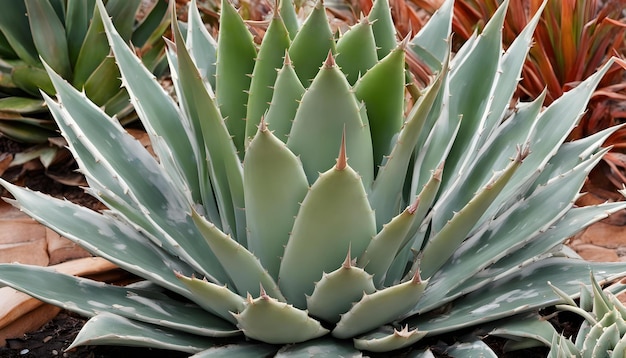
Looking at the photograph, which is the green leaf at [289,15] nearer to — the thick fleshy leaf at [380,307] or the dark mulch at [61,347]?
the thick fleshy leaf at [380,307]

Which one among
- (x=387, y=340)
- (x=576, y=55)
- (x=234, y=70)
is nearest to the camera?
(x=387, y=340)

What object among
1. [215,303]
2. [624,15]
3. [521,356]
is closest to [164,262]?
[215,303]

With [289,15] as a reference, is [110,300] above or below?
below

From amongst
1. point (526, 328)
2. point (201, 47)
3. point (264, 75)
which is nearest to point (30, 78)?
point (201, 47)

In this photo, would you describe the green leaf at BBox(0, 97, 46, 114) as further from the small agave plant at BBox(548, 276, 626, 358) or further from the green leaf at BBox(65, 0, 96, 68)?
the small agave plant at BBox(548, 276, 626, 358)

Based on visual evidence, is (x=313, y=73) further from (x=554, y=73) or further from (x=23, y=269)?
(x=554, y=73)

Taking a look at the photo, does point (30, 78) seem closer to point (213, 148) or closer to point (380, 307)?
point (213, 148)

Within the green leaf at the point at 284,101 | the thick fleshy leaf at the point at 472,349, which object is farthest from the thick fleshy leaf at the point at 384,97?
the thick fleshy leaf at the point at 472,349
